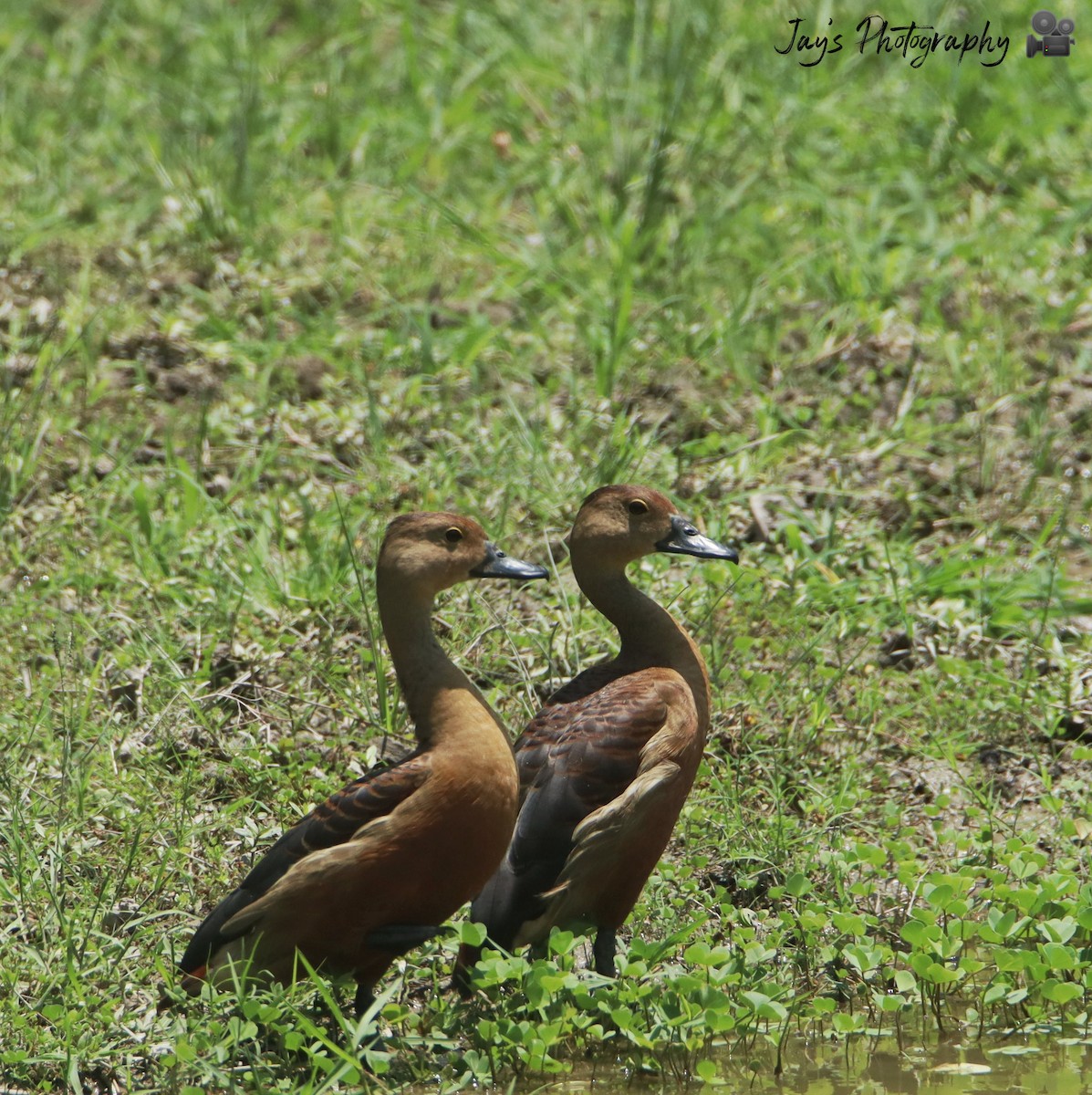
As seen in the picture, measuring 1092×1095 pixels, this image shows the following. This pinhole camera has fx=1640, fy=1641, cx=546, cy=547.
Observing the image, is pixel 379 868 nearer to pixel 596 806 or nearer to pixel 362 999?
pixel 362 999

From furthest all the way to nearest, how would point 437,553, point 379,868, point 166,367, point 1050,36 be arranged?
1. point 1050,36
2. point 166,367
3. point 437,553
4. point 379,868

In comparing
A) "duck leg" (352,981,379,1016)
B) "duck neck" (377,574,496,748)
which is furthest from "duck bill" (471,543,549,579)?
"duck leg" (352,981,379,1016)

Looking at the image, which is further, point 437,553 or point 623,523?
point 623,523

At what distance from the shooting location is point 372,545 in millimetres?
5781

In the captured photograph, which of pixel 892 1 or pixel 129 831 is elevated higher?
pixel 892 1

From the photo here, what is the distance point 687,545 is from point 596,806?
3.07 ft

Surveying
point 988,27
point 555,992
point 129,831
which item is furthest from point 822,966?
point 988,27

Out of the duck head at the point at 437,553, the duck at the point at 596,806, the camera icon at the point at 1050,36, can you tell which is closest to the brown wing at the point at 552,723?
the duck at the point at 596,806

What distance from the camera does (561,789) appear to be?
419cm

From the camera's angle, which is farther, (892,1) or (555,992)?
(892,1)

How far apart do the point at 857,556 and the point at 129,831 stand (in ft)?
9.36

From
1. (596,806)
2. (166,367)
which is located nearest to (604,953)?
(596,806)

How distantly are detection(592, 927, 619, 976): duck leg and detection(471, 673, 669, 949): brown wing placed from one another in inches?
8.9

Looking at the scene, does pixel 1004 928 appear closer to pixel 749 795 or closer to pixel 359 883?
pixel 749 795
